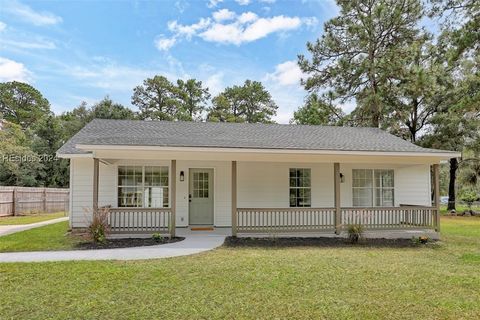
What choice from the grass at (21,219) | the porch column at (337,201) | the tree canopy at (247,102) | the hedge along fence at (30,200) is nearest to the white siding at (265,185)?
the porch column at (337,201)

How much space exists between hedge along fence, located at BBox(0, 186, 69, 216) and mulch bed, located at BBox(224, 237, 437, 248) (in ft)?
45.9

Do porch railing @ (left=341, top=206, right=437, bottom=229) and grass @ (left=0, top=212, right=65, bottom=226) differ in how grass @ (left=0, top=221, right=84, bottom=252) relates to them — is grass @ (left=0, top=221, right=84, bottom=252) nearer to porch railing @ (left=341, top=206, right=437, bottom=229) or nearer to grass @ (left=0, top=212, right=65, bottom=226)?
grass @ (left=0, top=212, right=65, bottom=226)

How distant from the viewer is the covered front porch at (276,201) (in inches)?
409

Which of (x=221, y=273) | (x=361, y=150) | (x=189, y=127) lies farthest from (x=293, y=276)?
(x=189, y=127)

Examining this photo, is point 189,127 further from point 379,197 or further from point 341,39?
point 341,39

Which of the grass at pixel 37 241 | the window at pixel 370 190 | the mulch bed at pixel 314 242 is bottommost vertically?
the mulch bed at pixel 314 242

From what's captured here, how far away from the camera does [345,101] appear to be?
23.4 m

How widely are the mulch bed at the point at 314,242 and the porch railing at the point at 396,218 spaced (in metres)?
0.49

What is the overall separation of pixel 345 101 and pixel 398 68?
3787 millimetres

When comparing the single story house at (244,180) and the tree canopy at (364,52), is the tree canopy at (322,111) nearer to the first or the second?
the tree canopy at (364,52)

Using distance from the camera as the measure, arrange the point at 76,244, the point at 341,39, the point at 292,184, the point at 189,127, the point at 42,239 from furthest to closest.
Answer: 1. the point at 341,39
2. the point at 189,127
3. the point at 292,184
4. the point at 42,239
5. the point at 76,244

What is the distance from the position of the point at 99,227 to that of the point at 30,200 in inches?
525

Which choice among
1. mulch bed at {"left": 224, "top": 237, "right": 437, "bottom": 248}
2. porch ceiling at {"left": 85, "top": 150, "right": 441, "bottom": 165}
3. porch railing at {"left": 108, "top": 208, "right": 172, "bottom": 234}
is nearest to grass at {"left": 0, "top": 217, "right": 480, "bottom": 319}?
mulch bed at {"left": 224, "top": 237, "right": 437, "bottom": 248}

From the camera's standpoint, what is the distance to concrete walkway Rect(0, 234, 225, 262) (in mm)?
7359
